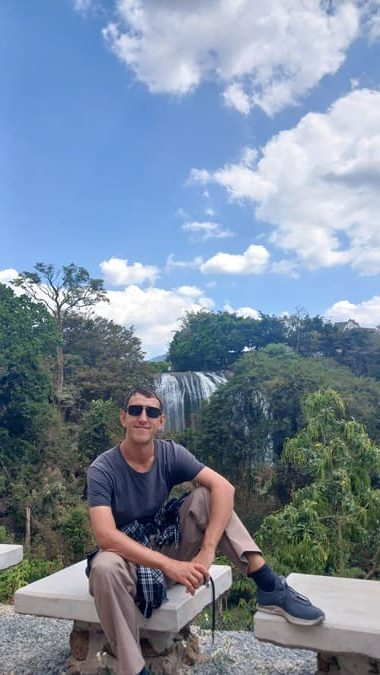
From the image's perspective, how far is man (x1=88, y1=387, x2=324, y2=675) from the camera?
1927 mm

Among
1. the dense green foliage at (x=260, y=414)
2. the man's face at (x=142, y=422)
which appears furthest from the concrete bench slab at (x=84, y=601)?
the dense green foliage at (x=260, y=414)

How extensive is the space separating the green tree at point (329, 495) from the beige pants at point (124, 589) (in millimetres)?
3867

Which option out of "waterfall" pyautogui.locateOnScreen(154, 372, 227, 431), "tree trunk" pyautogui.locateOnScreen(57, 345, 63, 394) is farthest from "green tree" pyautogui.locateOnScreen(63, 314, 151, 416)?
"waterfall" pyautogui.locateOnScreen(154, 372, 227, 431)

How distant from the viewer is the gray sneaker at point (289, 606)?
190 cm

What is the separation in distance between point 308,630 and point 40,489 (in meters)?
13.7

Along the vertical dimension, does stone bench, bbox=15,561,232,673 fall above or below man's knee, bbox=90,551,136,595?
below

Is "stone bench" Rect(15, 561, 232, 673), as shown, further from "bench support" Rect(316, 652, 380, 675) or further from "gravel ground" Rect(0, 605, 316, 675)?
"bench support" Rect(316, 652, 380, 675)

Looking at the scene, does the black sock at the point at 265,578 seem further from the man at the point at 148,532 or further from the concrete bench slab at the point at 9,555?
the concrete bench slab at the point at 9,555

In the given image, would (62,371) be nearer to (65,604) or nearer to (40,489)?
(40,489)

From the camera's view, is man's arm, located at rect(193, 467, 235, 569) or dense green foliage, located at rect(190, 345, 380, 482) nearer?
man's arm, located at rect(193, 467, 235, 569)

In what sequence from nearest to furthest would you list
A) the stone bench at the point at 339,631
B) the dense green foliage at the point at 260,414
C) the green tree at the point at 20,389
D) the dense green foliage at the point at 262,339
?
the stone bench at the point at 339,631, the dense green foliage at the point at 260,414, the green tree at the point at 20,389, the dense green foliage at the point at 262,339

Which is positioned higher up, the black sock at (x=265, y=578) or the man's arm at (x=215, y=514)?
the man's arm at (x=215, y=514)

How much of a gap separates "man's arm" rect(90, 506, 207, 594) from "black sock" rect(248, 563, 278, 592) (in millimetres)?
191

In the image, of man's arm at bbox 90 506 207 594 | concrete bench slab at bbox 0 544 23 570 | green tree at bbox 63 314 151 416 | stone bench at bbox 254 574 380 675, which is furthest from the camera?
green tree at bbox 63 314 151 416
